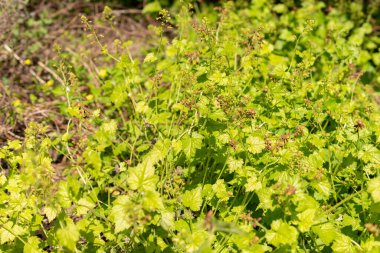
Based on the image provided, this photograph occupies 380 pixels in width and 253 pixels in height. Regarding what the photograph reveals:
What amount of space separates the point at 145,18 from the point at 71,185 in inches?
141

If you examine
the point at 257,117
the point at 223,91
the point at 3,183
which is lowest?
the point at 3,183

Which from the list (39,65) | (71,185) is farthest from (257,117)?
(39,65)

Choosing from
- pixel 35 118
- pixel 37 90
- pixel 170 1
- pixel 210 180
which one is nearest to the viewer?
pixel 210 180

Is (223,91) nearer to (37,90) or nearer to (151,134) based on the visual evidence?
(151,134)

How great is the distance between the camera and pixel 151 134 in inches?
132

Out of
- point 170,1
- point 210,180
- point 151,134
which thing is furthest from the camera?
point 170,1

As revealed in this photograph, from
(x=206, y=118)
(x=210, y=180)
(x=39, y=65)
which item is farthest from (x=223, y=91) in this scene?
(x=39, y=65)

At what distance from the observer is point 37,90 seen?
403 centimetres

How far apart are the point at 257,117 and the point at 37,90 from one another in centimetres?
231

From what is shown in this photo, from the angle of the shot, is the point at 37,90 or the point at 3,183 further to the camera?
the point at 37,90

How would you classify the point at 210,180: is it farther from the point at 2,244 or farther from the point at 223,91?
the point at 2,244

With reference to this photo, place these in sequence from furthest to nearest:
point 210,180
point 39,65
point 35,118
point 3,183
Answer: point 39,65
point 35,118
point 210,180
point 3,183

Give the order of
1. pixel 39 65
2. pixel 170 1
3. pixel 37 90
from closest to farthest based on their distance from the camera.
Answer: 1. pixel 37 90
2. pixel 39 65
3. pixel 170 1

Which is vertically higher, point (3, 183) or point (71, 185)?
point (71, 185)
